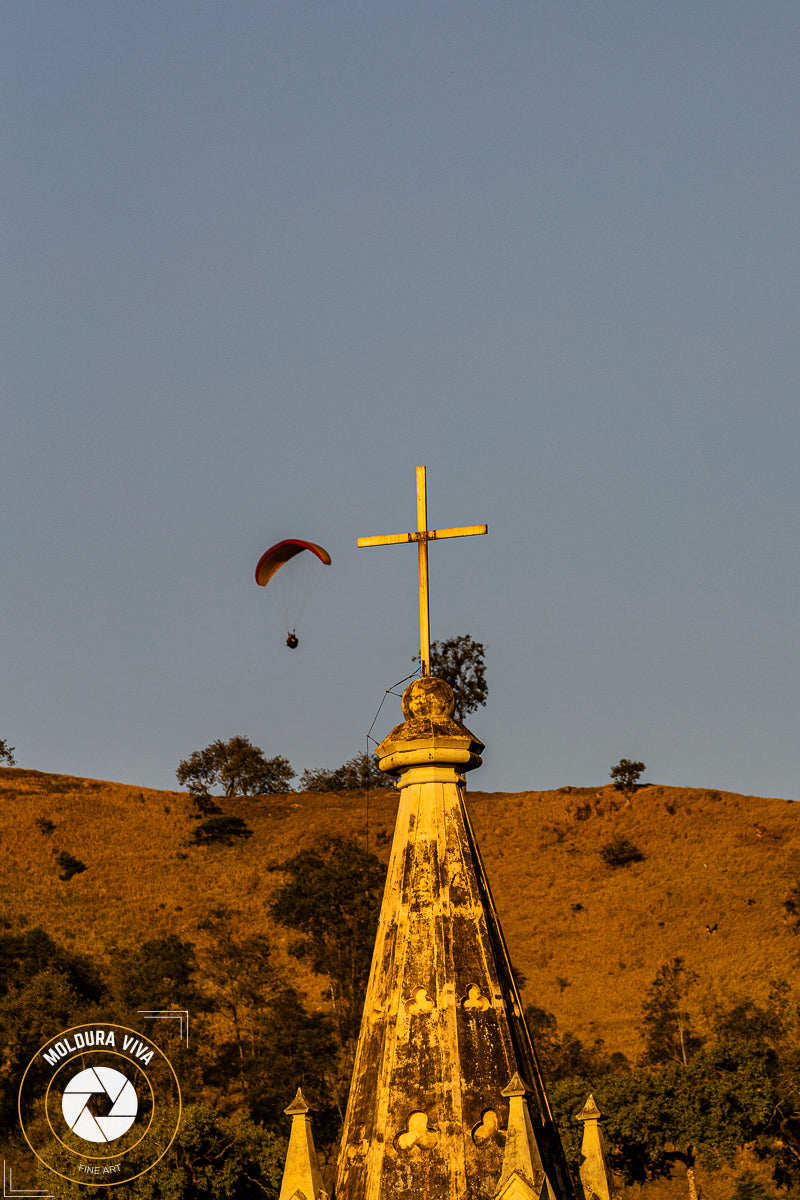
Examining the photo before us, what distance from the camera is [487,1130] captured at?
7.03 meters

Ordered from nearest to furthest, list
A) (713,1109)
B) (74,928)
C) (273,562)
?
(273,562)
(713,1109)
(74,928)

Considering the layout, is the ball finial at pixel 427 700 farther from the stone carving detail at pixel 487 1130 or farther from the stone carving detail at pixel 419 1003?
the stone carving detail at pixel 487 1130

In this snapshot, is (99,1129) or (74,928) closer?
(99,1129)

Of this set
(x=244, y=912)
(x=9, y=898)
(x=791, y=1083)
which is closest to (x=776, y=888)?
(x=244, y=912)

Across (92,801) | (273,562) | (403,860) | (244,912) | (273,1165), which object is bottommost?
(273,1165)

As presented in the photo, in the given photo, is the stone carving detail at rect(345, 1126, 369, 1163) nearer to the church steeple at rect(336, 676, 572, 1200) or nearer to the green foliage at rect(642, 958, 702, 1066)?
the church steeple at rect(336, 676, 572, 1200)

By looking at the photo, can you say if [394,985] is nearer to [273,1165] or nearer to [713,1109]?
[273,1165]

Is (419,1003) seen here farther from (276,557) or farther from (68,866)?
(68,866)

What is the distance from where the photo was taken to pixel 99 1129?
35219 millimetres

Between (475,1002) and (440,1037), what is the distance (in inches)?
10.4

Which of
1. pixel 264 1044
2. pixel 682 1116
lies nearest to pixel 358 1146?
pixel 682 1116

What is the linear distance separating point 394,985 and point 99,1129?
30790 mm

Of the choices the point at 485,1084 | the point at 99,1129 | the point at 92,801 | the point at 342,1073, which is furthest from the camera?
the point at 92,801

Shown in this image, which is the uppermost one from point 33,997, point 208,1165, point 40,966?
point 40,966
